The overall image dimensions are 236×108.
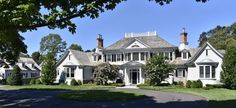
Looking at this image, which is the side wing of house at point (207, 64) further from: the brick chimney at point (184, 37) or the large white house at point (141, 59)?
the brick chimney at point (184, 37)

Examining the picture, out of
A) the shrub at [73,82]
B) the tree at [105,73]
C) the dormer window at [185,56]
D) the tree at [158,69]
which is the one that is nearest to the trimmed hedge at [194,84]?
the tree at [158,69]

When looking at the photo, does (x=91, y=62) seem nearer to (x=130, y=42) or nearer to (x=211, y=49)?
(x=130, y=42)

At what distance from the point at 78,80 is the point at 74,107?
100.0 feet

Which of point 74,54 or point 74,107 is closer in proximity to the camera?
point 74,107

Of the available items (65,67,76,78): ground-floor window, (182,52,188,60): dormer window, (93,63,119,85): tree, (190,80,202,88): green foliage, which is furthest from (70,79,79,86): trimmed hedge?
(190,80,202,88): green foliage

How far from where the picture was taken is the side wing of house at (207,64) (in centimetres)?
4606

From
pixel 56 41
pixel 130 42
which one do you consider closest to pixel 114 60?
pixel 130 42

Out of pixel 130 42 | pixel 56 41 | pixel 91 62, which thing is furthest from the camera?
pixel 56 41

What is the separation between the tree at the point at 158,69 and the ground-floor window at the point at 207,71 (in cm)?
444

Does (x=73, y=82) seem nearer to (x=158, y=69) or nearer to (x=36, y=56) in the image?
(x=158, y=69)

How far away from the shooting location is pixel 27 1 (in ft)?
31.8

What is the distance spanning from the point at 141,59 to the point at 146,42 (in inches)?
106

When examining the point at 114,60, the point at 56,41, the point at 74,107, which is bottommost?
the point at 74,107

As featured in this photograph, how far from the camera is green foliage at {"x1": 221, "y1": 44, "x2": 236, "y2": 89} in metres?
40.8
